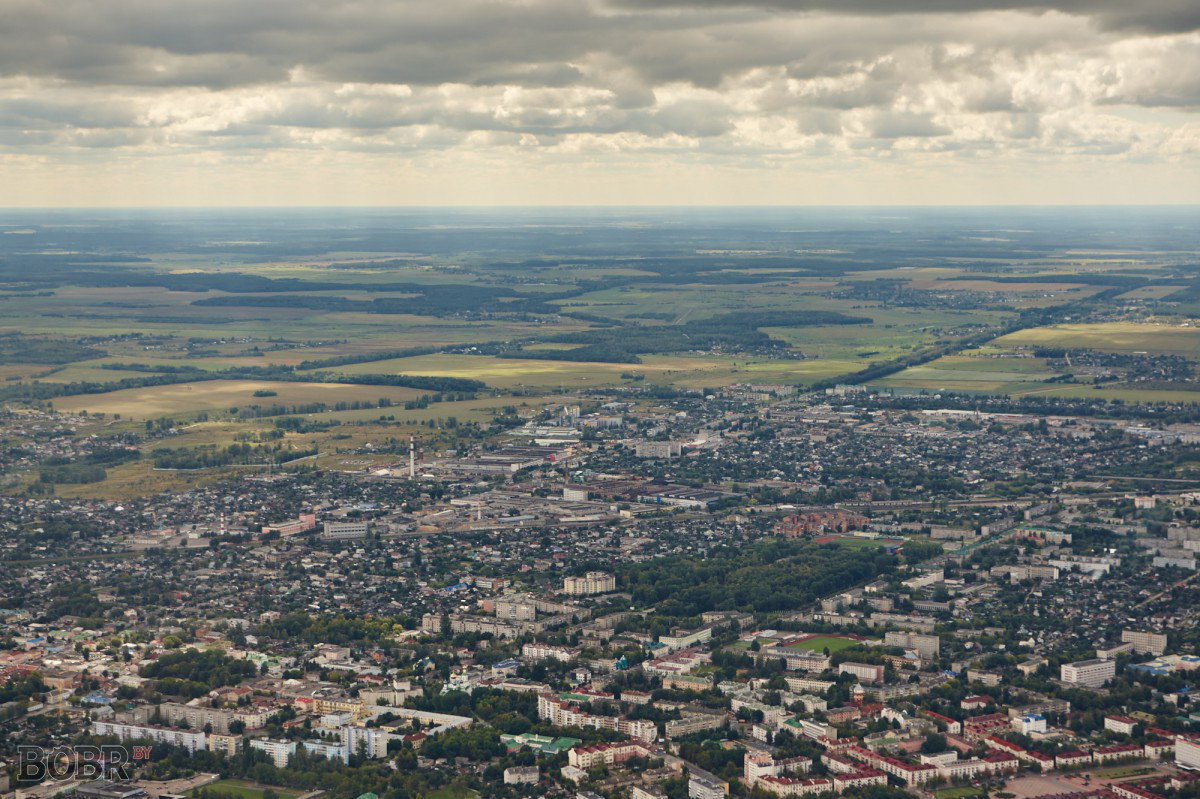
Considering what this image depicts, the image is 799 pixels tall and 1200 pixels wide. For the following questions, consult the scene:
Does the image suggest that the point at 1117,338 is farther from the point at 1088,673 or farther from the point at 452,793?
the point at 452,793

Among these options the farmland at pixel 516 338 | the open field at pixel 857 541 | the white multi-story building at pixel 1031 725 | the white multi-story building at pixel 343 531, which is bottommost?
the farmland at pixel 516 338

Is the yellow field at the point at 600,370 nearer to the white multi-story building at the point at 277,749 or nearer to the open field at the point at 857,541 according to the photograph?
the open field at the point at 857,541

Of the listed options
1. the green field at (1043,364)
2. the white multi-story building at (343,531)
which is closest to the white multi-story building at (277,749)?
the white multi-story building at (343,531)

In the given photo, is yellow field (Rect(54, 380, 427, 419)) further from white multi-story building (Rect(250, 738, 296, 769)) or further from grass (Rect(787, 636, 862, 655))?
white multi-story building (Rect(250, 738, 296, 769))

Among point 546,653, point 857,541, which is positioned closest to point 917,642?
point 546,653

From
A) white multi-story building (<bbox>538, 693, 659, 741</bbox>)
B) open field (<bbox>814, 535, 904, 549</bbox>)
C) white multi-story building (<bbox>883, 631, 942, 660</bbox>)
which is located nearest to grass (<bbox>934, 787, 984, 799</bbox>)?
white multi-story building (<bbox>538, 693, 659, 741</bbox>)
